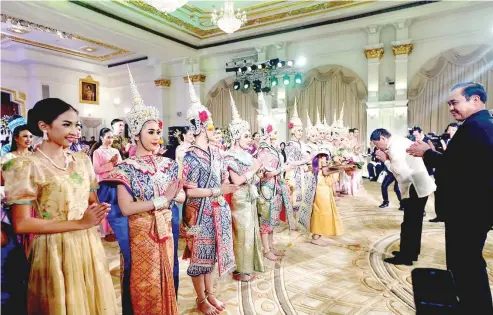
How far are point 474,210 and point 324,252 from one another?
1.94 meters

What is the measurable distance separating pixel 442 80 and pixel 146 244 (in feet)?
32.2

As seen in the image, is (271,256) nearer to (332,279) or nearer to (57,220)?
(332,279)

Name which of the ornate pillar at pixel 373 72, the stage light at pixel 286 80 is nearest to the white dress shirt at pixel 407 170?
the ornate pillar at pixel 373 72

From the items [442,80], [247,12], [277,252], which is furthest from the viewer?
[247,12]

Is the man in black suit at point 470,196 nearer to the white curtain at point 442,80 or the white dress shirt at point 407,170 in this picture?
the white dress shirt at point 407,170

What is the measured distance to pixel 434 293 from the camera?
60.3 inches

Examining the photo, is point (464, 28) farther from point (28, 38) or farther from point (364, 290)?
point (28, 38)

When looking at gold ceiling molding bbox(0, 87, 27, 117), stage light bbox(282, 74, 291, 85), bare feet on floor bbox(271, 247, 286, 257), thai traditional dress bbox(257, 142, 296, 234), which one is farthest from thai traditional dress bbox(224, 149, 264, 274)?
gold ceiling molding bbox(0, 87, 27, 117)

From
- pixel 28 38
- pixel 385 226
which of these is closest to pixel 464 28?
pixel 385 226

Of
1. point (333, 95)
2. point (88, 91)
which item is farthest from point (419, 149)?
point (88, 91)

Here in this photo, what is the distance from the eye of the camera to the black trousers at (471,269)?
2.12m

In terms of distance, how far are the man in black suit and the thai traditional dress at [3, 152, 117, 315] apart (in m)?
2.31

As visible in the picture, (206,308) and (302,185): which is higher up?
(302,185)

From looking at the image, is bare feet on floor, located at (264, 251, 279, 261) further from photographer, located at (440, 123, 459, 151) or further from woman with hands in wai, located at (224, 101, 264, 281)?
photographer, located at (440, 123, 459, 151)
